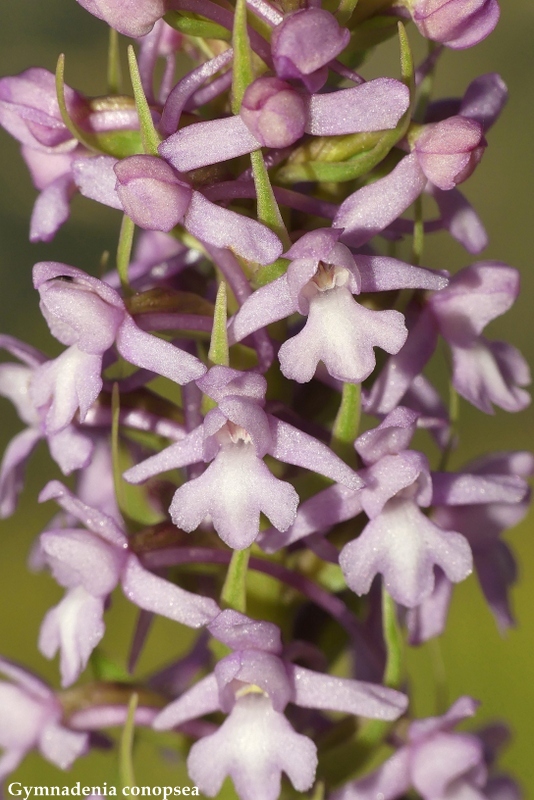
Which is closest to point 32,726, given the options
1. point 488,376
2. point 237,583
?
point 237,583

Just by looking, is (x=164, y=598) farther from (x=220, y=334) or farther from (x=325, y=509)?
(x=220, y=334)

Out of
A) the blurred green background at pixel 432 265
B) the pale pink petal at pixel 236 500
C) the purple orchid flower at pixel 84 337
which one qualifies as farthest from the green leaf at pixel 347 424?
the blurred green background at pixel 432 265

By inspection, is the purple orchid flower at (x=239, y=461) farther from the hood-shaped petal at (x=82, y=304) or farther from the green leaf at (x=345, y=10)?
the green leaf at (x=345, y=10)

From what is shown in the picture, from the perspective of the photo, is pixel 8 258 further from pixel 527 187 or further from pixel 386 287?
pixel 386 287

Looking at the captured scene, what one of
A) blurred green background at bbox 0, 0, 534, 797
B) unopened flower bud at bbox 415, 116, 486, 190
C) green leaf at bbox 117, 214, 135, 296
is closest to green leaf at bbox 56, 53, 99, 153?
green leaf at bbox 117, 214, 135, 296

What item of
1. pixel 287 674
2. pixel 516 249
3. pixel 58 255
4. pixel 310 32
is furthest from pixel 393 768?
pixel 516 249

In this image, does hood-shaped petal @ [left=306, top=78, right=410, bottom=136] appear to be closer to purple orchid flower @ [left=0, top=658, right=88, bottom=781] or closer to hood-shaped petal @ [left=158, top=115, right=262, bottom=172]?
hood-shaped petal @ [left=158, top=115, right=262, bottom=172]
